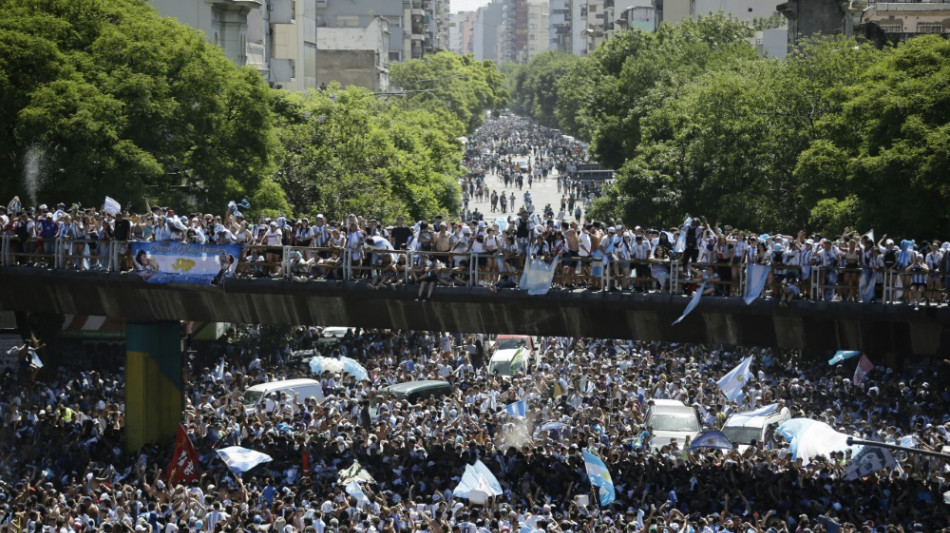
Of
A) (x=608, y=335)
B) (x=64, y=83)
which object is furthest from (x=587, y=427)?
(x=64, y=83)

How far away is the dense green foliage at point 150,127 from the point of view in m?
40.8

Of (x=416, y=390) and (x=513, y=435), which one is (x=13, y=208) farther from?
(x=513, y=435)

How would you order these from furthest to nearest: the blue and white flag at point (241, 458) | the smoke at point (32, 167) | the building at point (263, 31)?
1. the building at point (263, 31)
2. the smoke at point (32, 167)
3. the blue and white flag at point (241, 458)

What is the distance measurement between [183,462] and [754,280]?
11.6 meters

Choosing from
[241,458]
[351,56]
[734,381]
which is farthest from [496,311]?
[351,56]

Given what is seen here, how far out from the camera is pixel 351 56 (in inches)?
4439

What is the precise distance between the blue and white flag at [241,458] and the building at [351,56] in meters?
85.0

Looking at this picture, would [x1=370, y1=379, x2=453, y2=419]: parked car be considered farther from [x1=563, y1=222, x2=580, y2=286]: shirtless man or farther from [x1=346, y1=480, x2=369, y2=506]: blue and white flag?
[x1=346, y1=480, x2=369, y2=506]: blue and white flag

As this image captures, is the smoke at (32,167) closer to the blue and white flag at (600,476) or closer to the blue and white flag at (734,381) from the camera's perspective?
the blue and white flag at (734,381)

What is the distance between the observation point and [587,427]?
Result: 3141 cm

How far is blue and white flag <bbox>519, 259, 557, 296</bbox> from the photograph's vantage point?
1156 inches

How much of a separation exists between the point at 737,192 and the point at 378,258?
22.7 m

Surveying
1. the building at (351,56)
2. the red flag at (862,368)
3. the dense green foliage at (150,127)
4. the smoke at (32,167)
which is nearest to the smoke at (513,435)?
the red flag at (862,368)

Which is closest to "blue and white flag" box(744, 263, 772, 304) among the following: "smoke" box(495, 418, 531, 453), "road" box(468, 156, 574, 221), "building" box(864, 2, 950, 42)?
"smoke" box(495, 418, 531, 453)
